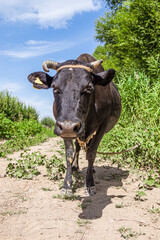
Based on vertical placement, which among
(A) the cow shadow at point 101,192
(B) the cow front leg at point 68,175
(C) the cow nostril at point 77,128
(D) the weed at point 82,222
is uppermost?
(C) the cow nostril at point 77,128

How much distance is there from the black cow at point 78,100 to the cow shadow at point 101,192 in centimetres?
23

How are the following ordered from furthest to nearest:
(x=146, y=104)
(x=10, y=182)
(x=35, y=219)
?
(x=146, y=104)
(x=10, y=182)
(x=35, y=219)

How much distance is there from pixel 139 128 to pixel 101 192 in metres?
2.20

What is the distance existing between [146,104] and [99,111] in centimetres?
255

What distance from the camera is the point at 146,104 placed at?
229 inches

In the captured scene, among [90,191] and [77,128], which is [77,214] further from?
[77,128]

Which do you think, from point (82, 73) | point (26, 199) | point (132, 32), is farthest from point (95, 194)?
point (132, 32)

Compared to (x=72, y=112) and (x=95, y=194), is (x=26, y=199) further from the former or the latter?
(x=72, y=112)

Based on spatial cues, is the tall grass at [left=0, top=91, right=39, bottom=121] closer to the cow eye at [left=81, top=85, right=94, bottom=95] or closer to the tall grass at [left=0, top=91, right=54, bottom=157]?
the tall grass at [left=0, top=91, right=54, bottom=157]

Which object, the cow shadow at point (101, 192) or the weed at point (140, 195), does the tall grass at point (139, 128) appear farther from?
the weed at point (140, 195)

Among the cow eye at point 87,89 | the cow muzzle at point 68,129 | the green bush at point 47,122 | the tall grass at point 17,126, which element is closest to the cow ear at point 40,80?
the cow eye at point 87,89

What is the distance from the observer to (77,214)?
112 inches

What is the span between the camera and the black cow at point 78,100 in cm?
251

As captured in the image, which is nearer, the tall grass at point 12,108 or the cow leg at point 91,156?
the cow leg at point 91,156
